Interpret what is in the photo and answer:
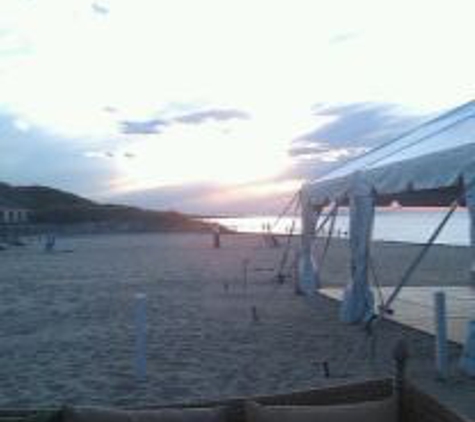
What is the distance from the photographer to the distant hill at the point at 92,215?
97.7 meters

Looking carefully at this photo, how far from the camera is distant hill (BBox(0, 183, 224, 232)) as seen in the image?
97688 mm

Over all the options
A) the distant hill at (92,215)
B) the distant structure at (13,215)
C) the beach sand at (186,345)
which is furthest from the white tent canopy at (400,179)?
the distant structure at (13,215)

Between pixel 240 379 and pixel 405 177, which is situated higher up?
pixel 405 177

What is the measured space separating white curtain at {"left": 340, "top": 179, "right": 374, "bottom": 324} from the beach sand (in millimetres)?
372

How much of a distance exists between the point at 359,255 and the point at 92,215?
4204 inches

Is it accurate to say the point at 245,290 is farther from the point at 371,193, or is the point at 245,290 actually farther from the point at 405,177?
the point at 405,177

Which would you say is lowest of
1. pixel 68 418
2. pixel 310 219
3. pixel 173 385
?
pixel 173 385

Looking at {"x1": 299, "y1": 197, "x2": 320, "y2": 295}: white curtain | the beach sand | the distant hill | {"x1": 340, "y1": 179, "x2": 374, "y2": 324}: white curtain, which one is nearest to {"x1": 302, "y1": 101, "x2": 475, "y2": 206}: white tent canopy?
{"x1": 340, "y1": 179, "x2": 374, "y2": 324}: white curtain

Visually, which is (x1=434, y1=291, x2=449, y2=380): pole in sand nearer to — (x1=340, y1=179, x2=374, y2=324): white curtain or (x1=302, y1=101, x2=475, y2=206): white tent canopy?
(x1=302, y1=101, x2=475, y2=206): white tent canopy

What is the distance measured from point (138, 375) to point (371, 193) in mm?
4294

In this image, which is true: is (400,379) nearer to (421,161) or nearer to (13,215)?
(421,161)

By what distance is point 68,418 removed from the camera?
422 cm

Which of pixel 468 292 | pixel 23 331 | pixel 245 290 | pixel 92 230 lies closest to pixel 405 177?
pixel 23 331

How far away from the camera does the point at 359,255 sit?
13.7m
